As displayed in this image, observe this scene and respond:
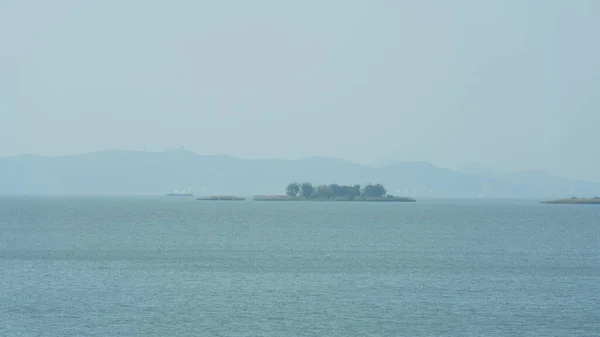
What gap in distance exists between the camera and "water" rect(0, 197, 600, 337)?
34812 mm

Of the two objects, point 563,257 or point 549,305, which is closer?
point 549,305

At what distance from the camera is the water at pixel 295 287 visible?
34812 millimetres

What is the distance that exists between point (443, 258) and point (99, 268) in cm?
2405

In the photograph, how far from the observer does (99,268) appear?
53.3 m

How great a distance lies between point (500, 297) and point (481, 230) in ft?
200

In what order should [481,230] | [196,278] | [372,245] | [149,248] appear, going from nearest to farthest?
[196,278]
[149,248]
[372,245]
[481,230]

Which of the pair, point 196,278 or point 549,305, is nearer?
point 549,305

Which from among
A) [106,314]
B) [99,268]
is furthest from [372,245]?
[106,314]

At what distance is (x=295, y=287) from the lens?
4522cm

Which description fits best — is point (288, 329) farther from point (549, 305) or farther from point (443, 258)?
point (443, 258)

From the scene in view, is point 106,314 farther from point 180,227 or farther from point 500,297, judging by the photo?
point 180,227

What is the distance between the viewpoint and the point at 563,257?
64688mm

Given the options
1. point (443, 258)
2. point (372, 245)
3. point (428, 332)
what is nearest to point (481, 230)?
point (372, 245)

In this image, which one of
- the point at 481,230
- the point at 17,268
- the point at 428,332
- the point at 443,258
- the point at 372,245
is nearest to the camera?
the point at 428,332
